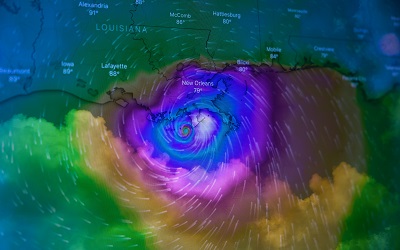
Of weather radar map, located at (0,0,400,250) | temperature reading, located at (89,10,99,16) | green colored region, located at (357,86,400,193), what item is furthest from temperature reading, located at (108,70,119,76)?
green colored region, located at (357,86,400,193)

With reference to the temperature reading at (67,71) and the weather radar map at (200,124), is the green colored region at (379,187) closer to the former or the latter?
the weather radar map at (200,124)

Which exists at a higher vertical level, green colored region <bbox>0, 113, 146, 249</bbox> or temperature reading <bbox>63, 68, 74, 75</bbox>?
temperature reading <bbox>63, 68, 74, 75</bbox>

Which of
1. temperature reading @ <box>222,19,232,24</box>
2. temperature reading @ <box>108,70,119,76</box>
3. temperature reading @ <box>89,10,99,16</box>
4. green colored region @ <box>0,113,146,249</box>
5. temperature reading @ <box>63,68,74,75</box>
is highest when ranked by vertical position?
temperature reading @ <box>89,10,99,16</box>

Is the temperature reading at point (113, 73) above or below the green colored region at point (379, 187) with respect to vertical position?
above

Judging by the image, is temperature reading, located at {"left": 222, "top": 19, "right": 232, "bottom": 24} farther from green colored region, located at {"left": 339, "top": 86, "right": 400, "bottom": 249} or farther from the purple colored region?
green colored region, located at {"left": 339, "top": 86, "right": 400, "bottom": 249}

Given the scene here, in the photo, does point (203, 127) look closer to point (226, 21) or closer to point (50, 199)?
point (226, 21)

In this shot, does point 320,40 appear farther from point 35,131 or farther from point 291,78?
point 35,131

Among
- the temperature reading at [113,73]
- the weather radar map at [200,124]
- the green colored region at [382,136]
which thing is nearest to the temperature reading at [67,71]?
the weather radar map at [200,124]

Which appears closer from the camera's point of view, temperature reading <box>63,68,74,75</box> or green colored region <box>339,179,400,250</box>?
temperature reading <box>63,68,74,75</box>

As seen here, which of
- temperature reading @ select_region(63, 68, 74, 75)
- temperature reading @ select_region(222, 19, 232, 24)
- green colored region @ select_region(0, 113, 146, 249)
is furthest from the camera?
temperature reading @ select_region(222, 19, 232, 24)
